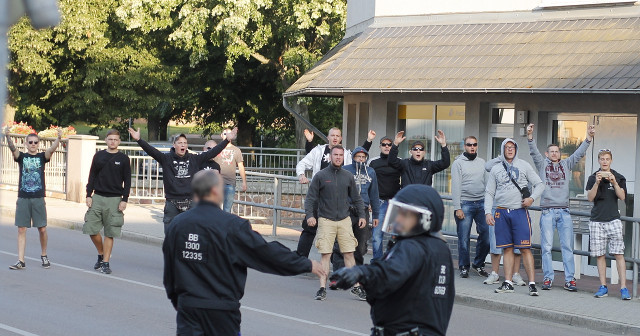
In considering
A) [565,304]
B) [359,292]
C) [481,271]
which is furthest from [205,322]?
[481,271]

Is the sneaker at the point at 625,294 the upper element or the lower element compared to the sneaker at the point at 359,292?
upper

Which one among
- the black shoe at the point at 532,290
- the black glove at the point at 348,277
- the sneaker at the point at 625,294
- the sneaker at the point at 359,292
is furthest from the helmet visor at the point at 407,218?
the sneaker at the point at 625,294

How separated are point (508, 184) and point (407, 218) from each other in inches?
308

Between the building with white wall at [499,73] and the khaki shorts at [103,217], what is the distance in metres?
4.94

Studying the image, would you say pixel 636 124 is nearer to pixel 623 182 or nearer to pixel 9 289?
pixel 623 182

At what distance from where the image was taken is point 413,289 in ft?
15.8

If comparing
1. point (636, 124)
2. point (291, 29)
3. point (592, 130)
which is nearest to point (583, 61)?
point (636, 124)

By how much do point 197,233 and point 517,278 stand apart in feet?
26.7

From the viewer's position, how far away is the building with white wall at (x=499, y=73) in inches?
556

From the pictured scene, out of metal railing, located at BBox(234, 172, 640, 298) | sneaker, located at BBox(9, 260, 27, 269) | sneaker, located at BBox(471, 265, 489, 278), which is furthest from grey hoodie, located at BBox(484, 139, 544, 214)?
sneaker, located at BBox(9, 260, 27, 269)

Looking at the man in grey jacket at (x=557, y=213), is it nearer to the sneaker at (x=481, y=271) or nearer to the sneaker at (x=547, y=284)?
the sneaker at (x=547, y=284)

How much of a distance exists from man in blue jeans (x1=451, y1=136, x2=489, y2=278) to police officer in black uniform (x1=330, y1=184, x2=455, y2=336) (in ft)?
27.8

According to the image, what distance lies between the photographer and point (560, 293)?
485 inches

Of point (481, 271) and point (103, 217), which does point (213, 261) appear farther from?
point (481, 271)
